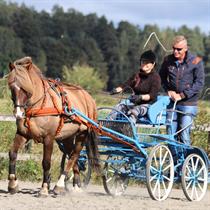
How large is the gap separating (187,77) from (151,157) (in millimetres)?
1423

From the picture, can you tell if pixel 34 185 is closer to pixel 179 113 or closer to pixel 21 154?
pixel 21 154

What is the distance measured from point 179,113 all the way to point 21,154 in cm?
395

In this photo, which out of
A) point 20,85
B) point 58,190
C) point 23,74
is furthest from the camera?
point 58,190

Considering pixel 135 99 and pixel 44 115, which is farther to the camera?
pixel 135 99

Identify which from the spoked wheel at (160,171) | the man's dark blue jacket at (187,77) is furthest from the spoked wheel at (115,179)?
the man's dark blue jacket at (187,77)

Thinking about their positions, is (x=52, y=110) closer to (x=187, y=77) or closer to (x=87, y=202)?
(x=87, y=202)

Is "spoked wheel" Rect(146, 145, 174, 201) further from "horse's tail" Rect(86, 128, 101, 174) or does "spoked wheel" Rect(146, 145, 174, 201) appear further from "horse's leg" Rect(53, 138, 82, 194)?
"horse's leg" Rect(53, 138, 82, 194)

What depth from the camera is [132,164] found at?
9.75 meters

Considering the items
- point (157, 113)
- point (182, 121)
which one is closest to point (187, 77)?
point (182, 121)

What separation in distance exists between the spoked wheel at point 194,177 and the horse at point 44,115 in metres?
1.26

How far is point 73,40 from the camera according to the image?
125500 mm

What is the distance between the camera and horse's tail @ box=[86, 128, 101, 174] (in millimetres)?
9844

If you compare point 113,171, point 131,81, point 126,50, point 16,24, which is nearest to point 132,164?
point 113,171

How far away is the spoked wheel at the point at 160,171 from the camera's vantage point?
930 cm
